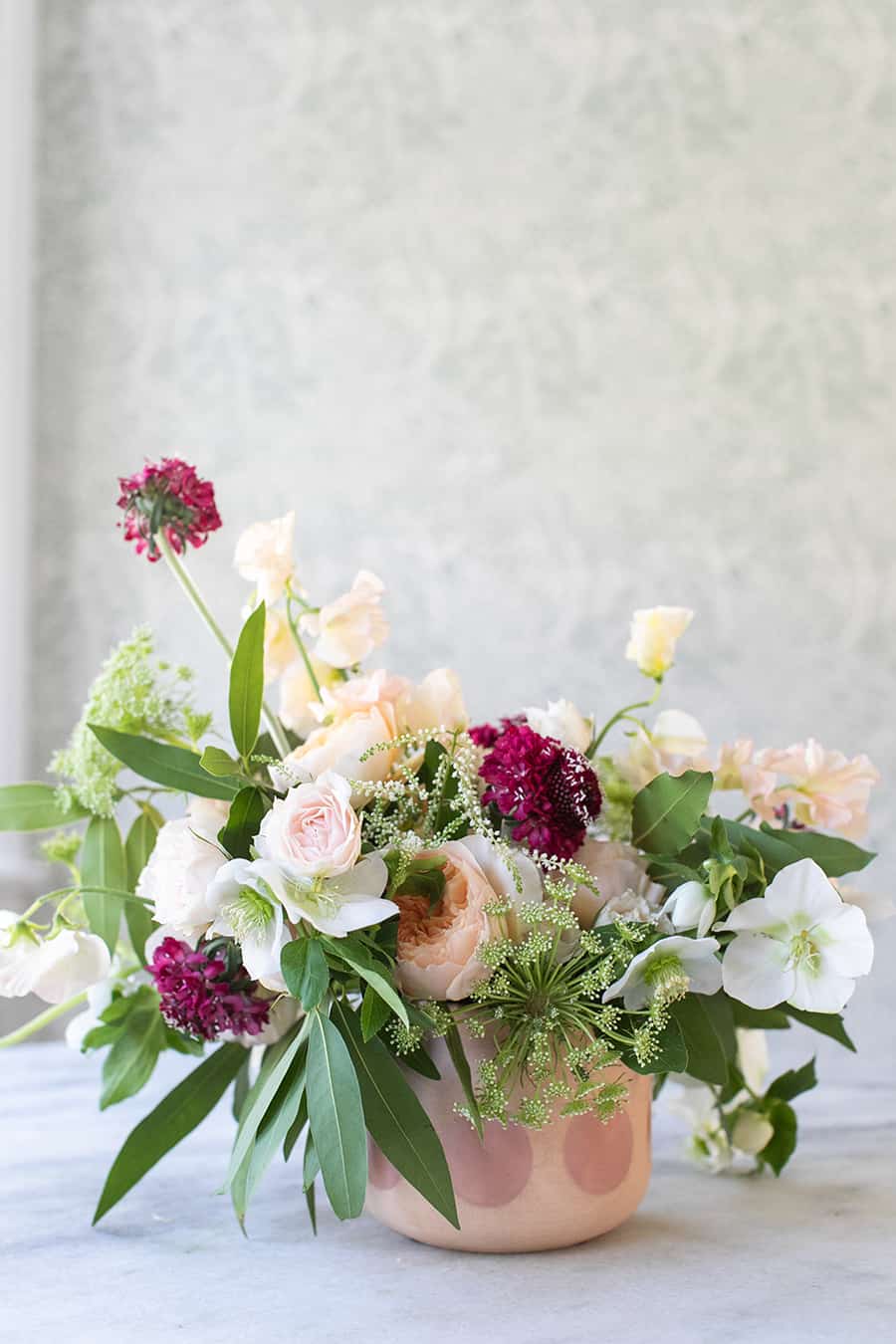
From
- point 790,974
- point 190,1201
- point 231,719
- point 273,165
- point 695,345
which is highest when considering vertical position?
point 273,165

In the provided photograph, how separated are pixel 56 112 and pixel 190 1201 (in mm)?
1577

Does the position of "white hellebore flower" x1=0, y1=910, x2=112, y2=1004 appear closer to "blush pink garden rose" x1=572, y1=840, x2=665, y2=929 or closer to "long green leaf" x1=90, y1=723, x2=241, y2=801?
"long green leaf" x1=90, y1=723, x2=241, y2=801

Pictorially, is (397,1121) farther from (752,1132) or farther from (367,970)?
(752,1132)

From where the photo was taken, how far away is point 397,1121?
633mm

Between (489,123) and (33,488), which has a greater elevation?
(489,123)

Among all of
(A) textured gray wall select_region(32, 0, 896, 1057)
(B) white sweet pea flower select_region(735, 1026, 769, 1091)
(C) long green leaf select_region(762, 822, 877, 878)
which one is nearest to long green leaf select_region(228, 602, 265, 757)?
(C) long green leaf select_region(762, 822, 877, 878)

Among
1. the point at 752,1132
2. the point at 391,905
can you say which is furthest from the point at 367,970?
the point at 752,1132

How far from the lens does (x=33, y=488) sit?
5.80 ft

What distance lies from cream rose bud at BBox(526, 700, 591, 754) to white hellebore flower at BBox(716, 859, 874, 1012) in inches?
5.6

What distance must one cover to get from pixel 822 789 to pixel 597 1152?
272 millimetres

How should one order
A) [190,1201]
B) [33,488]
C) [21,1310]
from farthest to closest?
1. [33,488]
2. [190,1201]
3. [21,1310]

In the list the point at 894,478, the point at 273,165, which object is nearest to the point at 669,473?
the point at 894,478

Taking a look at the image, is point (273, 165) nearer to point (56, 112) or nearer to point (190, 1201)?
point (56, 112)

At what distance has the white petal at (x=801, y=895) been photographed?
64cm
